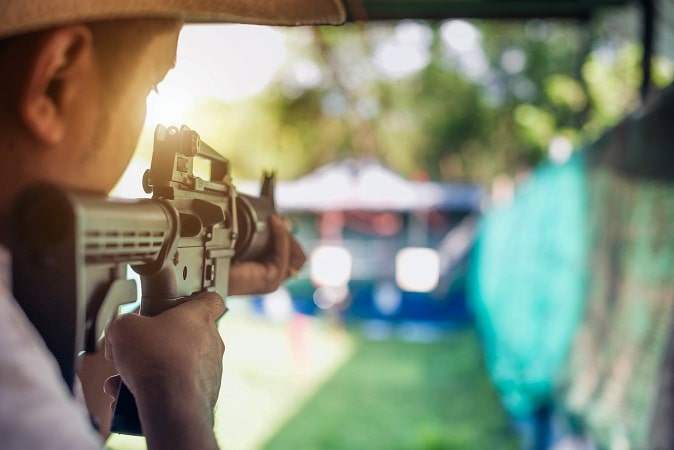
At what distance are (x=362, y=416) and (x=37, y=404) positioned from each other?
5.53m

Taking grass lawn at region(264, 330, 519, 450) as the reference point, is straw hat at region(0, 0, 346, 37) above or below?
above

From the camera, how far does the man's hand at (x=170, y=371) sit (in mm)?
799

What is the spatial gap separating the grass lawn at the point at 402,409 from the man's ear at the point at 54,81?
176 inches

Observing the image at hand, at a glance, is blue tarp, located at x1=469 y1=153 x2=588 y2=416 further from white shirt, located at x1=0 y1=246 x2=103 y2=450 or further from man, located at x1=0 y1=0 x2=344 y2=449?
white shirt, located at x1=0 y1=246 x2=103 y2=450

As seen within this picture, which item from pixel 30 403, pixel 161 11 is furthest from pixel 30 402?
pixel 161 11

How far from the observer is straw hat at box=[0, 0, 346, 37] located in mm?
687

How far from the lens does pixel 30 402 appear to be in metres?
0.57

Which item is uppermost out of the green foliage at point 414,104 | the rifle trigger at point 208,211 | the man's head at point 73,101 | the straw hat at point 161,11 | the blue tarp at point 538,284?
the green foliage at point 414,104

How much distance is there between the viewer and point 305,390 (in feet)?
22.2

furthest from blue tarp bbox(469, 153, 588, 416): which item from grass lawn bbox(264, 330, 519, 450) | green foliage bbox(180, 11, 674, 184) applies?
green foliage bbox(180, 11, 674, 184)

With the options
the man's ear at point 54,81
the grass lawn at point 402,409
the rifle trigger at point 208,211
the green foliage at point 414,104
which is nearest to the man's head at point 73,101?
the man's ear at point 54,81

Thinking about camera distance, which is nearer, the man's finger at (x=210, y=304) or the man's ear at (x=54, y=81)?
the man's ear at (x=54, y=81)

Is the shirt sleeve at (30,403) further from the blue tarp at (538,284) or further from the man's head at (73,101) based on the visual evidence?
the blue tarp at (538,284)

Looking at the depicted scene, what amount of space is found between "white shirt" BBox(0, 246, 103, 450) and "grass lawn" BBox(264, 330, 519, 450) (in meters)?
4.50
